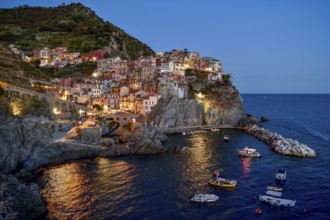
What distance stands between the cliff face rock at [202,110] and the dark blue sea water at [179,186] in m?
22.9

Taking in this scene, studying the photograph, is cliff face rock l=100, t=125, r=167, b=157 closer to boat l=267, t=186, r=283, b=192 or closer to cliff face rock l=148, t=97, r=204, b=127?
cliff face rock l=148, t=97, r=204, b=127

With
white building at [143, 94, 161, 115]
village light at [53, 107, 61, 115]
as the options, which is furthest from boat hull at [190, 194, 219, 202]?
village light at [53, 107, 61, 115]

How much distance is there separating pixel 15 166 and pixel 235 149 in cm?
5026

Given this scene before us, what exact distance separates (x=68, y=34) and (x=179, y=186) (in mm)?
154116

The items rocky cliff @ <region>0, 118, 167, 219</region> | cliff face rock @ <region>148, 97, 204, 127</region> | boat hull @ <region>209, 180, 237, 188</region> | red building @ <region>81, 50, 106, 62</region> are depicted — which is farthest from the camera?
red building @ <region>81, 50, 106, 62</region>

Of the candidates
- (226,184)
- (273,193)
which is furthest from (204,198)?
(273,193)

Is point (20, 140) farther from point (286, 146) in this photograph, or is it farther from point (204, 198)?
point (286, 146)

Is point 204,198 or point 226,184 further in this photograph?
point 226,184

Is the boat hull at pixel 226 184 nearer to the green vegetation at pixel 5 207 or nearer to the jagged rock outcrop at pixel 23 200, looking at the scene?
the jagged rock outcrop at pixel 23 200

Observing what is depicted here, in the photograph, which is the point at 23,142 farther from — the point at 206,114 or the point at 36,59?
the point at 36,59

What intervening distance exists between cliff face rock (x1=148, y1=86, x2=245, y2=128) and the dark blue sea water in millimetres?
22892

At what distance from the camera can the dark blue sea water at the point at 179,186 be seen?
35.5 metres

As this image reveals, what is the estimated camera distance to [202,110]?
9850 cm

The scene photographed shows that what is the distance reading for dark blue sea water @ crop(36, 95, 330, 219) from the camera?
116 feet
